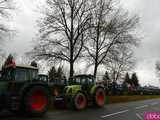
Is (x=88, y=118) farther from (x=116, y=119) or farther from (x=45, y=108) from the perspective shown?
(x=45, y=108)

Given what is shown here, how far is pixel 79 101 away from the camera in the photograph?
2162cm

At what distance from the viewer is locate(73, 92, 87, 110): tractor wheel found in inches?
828

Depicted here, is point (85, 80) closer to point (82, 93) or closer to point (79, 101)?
point (82, 93)

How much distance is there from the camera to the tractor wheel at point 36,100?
1642cm

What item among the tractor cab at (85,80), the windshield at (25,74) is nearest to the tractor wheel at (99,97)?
the tractor cab at (85,80)

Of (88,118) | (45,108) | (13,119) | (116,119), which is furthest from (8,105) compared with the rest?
(116,119)

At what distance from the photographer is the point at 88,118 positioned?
1589 centimetres

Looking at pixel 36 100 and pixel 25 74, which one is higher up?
pixel 25 74

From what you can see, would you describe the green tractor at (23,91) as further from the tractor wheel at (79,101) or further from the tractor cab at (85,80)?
the tractor cab at (85,80)

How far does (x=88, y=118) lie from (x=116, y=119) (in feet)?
4.63

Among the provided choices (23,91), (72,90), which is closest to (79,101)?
(72,90)

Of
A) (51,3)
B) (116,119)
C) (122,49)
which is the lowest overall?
(116,119)

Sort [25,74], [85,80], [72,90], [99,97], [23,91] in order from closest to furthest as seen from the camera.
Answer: [23,91] → [25,74] → [72,90] → [99,97] → [85,80]

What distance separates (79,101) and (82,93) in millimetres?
808
